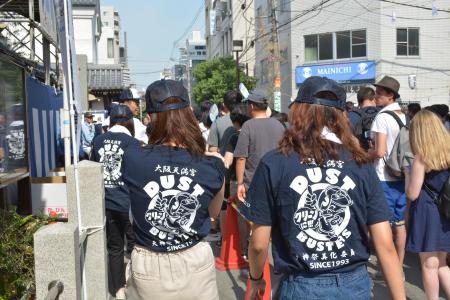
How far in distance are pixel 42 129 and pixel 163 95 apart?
472 cm

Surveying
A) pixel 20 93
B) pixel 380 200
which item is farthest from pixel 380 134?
pixel 20 93

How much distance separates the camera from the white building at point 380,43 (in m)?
23.3

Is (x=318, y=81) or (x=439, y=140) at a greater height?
(x=318, y=81)

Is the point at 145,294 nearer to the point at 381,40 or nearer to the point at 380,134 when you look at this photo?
the point at 380,134

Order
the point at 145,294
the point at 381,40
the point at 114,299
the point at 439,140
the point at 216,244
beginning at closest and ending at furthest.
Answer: the point at 145,294, the point at 439,140, the point at 114,299, the point at 216,244, the point at 381,40

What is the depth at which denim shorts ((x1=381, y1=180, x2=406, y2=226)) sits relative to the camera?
198 inches

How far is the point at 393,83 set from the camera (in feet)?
17.0

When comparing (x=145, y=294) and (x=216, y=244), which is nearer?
(x=145, y=294)

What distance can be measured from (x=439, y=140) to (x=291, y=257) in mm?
2237

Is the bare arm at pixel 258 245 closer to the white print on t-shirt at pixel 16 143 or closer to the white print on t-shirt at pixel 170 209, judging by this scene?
the white print on t-shirt at pixel 170 209

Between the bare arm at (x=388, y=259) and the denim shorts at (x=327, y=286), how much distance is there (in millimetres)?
121

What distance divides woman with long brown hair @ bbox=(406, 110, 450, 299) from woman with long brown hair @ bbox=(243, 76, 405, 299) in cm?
178

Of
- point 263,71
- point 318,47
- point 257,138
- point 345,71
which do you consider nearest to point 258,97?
point 257,138

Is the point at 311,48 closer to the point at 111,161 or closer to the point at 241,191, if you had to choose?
the point at 241,191
